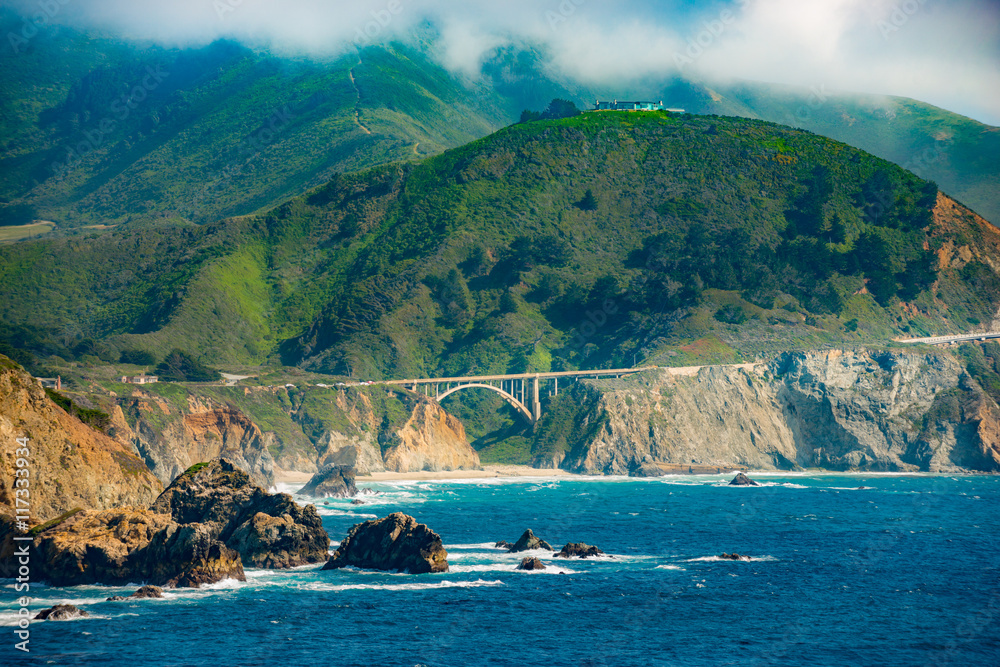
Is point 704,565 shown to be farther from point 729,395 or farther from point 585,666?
point 729,395

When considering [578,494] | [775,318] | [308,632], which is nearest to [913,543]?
[578,494]

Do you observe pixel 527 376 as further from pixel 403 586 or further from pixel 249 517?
pixel 403 586

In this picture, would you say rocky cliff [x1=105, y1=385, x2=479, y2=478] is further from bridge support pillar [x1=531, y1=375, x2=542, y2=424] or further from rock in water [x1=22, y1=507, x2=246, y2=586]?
rock in water [x1=22, y1=507, x2=246, y2=586]

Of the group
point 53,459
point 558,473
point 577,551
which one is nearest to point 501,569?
point 577,551

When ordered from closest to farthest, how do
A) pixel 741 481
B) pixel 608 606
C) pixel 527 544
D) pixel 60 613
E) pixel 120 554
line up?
pixel 60 613
pixel 608 606
pixel 120 554
pixel 527 544
pixel 741 481

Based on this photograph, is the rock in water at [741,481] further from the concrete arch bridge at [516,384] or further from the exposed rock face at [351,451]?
the exposed rock face at [351,451]
